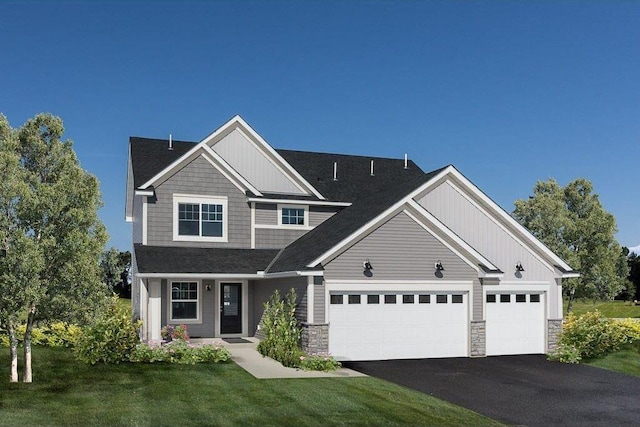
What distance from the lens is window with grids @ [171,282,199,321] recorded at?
2414 cm

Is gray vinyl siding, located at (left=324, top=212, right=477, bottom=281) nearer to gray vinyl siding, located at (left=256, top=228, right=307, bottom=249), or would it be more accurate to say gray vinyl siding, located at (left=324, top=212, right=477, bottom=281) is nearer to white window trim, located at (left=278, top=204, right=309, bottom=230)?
gray vinyl siding, located at (left=256, top=228, right=307, bottom=249)

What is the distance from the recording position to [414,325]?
2033cm

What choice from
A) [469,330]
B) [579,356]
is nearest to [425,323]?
[469,330]

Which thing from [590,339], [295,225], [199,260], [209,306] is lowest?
[590,339]

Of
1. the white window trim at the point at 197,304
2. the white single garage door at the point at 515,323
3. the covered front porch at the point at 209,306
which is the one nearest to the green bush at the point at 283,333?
the covered front porch at the point at 209,306

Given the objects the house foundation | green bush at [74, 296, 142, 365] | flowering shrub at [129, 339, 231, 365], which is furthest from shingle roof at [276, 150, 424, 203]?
green bush at [74, 296, 142, 365]

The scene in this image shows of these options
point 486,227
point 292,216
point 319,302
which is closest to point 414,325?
point 319,302

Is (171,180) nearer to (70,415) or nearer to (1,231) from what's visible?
(1,231)

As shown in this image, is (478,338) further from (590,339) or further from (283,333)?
(283,333)

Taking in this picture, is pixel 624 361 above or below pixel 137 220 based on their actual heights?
below

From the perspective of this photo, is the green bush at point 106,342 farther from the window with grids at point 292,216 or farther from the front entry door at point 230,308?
the window with grids at point 292,216

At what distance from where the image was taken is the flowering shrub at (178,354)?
17734 millimetres

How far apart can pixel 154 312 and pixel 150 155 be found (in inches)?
329

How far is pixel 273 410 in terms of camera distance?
1216cm
